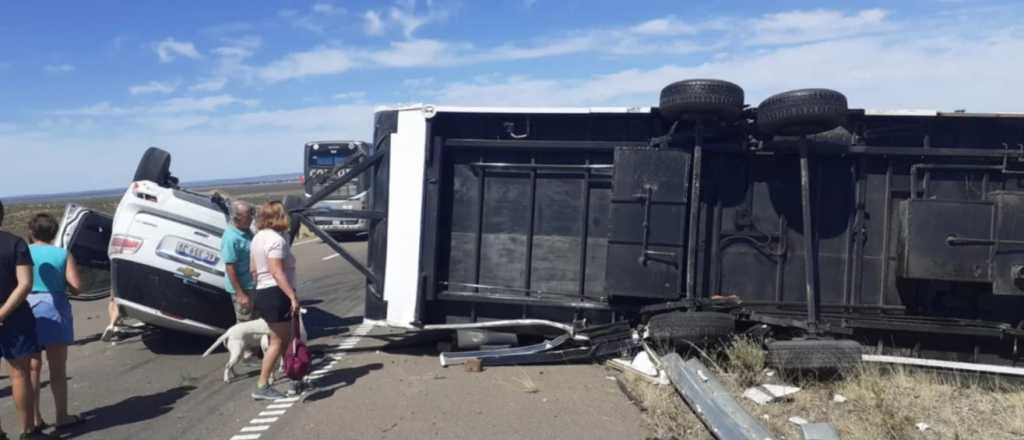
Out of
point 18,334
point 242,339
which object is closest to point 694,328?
point 242,339

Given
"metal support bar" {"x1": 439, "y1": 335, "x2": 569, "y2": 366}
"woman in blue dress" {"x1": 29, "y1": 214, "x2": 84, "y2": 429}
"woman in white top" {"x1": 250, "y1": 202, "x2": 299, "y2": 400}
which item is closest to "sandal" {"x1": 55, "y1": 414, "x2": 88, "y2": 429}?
"woman in blue dress" {"x1": 29, "y1": 214, "x2": 84, "y2": 429}

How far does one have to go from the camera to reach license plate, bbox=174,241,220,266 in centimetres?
748

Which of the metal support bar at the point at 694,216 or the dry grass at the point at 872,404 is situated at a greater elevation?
the metal support bar at the point at 694,216

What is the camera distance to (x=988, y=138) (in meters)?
6.84

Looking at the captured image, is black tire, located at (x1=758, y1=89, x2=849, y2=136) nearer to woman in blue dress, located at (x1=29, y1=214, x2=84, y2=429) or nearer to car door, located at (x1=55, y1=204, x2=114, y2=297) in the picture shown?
woman in blue dress, located at (x1=29, y1=214, x2=84, y2=429)

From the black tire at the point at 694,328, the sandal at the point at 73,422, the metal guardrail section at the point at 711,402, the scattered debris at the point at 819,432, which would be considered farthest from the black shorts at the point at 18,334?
the scattered debris at the point at 819,432

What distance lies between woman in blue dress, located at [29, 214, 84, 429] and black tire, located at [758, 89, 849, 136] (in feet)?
19.1

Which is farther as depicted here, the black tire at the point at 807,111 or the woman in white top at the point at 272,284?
the black tire at the point at 807,111

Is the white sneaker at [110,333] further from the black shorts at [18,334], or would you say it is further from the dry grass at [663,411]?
the dry grass at [663,411]

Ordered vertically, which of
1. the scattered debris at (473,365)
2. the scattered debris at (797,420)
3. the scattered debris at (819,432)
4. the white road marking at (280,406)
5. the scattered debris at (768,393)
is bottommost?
the white road marking at (280,406)

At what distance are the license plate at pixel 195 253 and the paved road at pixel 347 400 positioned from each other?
3.30ft

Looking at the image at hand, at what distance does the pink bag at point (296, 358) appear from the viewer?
616 cm

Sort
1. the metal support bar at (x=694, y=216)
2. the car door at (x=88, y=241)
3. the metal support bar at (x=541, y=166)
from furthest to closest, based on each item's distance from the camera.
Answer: the car door at (x=88, y=241), the metal support bar at (x=541, y=166), the metal support bar at (x=694, y=216)

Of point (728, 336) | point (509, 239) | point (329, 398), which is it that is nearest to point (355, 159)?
point (509, 239)
